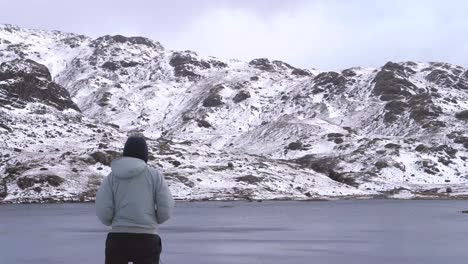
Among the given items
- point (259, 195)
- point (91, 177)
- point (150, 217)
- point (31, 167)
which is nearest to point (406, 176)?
point (259, 195)

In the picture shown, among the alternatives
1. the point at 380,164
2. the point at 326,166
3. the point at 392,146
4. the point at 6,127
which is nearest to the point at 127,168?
the point at 6,127

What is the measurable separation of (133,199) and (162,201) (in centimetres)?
45

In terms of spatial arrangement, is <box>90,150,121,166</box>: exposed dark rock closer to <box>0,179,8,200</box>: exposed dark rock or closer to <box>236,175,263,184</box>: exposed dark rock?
<box>0,179,8,200</box>: exposed dark rock

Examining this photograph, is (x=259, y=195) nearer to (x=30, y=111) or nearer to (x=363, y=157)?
(x=363, y=157)

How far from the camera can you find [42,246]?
35844mm

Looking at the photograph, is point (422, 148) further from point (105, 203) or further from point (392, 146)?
point (105, 203)

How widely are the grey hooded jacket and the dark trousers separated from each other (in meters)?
0.09

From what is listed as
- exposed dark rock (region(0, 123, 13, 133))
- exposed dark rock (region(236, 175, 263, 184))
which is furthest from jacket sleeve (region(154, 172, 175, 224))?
exposed dark rock (region(0, 123, 13, 133))

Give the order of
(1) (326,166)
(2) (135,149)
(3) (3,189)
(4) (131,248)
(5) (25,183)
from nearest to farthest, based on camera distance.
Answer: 1. (4) (131,248)
2. (2) (135,149)
3. (3) (3,189)
4. (5) (25,183)
5. (1) (326,166)

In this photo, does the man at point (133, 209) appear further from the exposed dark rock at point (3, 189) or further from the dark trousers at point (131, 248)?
the exposed dark rock at point (3, 189)

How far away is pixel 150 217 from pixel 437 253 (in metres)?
25.0

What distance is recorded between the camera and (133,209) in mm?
10062

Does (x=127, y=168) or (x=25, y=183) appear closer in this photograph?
(x=127, y=168)

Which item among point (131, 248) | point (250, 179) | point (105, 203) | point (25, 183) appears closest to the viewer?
point (131, 248)
